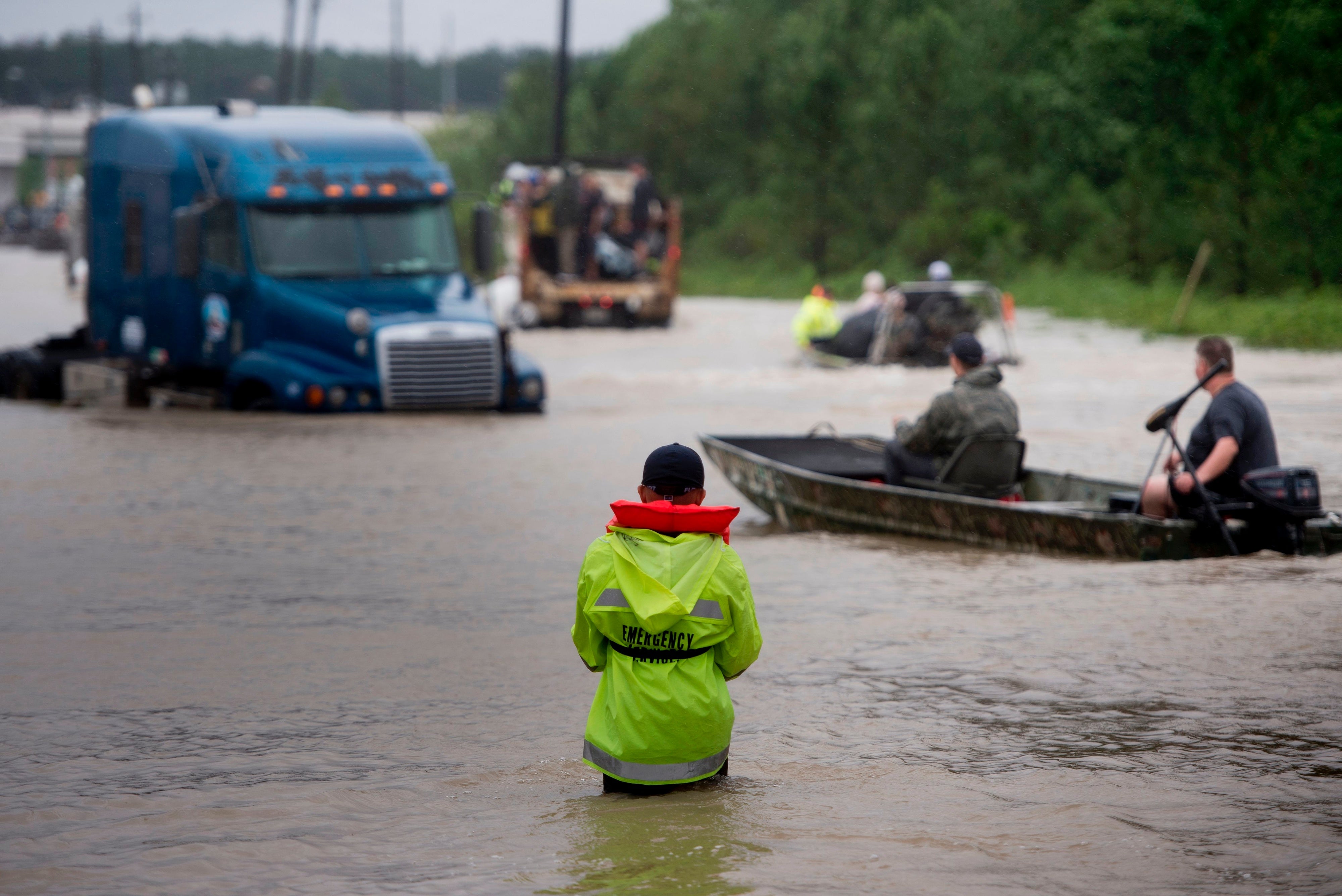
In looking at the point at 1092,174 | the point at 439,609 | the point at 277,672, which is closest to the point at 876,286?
the point at 439,609

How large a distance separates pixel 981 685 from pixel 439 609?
323cm

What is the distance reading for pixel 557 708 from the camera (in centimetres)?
747

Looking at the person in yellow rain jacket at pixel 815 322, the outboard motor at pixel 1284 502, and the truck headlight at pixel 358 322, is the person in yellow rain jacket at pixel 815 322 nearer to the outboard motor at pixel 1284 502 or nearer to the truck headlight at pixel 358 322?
the truck headlight at pixel 358 322

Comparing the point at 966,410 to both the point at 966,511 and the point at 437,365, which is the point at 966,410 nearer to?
the point at 966,511

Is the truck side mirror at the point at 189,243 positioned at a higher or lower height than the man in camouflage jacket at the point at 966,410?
higher

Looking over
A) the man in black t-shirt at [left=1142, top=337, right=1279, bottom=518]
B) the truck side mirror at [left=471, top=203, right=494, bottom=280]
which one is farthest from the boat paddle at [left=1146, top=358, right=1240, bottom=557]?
the truck side mirror at [left=471, top=203, right=494, bottom=280]

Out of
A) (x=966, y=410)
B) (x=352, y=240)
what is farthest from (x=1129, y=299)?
(x=966, y=410)

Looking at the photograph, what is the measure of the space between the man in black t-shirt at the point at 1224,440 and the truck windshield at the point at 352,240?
1031 centimetres

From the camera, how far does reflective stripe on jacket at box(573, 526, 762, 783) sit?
5285 millimetres

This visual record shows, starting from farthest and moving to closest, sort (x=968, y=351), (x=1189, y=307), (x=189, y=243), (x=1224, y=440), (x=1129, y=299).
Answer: (x=1129, y=299), (x=1189, y=307), (x=189, y=243), (x=968, y=351), (x=1224, y=440)

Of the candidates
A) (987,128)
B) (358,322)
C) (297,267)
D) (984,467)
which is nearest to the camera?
(984,467)

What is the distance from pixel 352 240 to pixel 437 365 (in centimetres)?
168

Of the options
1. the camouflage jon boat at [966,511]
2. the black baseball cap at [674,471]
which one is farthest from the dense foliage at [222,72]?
the black baseball cap at [674,471]

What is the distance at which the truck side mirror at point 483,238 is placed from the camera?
61.9ft
